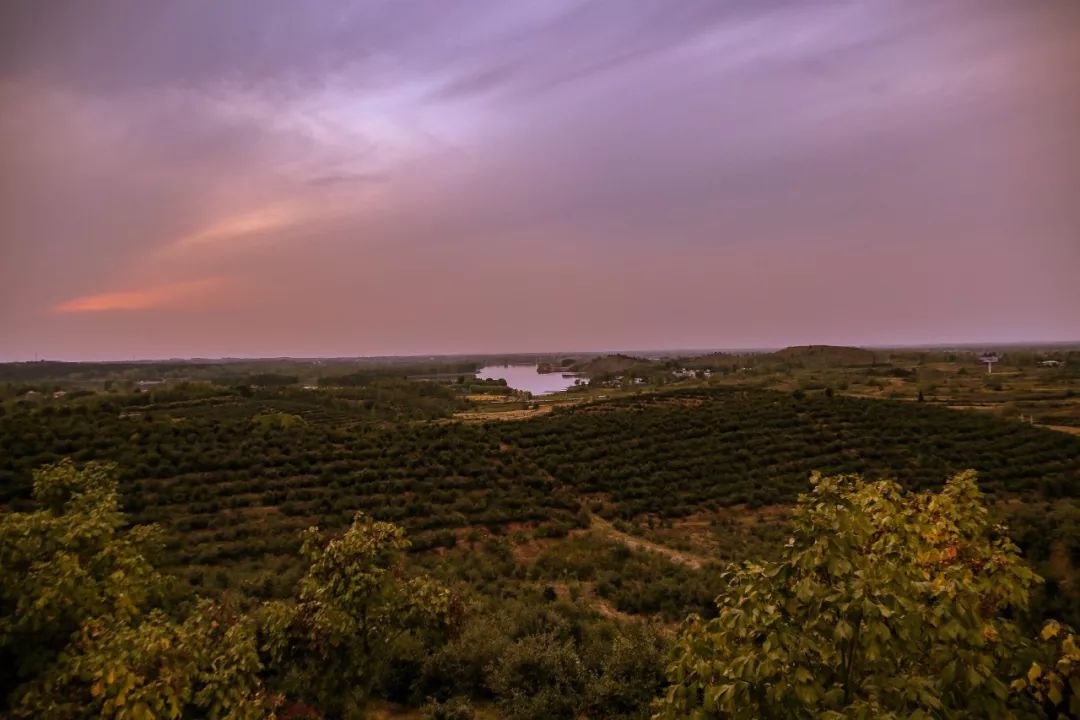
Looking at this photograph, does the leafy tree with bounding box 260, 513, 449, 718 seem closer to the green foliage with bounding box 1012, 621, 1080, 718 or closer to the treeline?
the green foliage with bounding box 1012, 621, 1080, 718

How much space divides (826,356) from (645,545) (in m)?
159

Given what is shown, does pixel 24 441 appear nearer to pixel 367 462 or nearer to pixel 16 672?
pixel 367 462

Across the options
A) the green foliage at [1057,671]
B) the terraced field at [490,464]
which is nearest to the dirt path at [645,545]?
the terraced field at [490,464]

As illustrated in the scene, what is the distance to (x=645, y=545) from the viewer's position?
21578 mm

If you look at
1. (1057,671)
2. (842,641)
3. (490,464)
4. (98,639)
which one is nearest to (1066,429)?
(490,464)

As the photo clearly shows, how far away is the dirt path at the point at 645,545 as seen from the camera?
1893 centimetres

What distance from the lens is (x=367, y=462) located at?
3075 centimetres

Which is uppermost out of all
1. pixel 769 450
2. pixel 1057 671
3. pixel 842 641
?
pixel 842 641

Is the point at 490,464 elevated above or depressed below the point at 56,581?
below

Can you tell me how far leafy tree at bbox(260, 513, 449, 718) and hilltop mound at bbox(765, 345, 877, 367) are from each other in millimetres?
155504

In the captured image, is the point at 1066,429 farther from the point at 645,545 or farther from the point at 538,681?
the point at 538,681

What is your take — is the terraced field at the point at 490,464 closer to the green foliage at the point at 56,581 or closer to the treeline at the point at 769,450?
the treeline at the point at 769,450

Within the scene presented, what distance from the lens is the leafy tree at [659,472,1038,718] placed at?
10.0 ft

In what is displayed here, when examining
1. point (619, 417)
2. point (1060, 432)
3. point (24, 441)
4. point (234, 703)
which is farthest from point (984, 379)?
point (24, 441)
